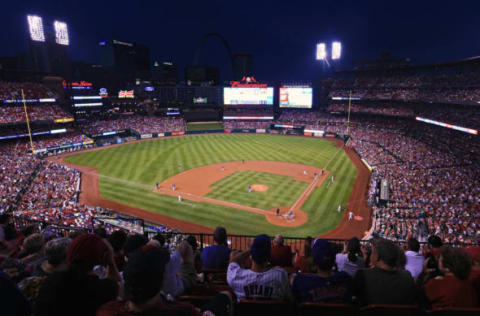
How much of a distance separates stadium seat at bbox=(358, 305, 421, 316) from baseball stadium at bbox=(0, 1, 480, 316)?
0.03 metres

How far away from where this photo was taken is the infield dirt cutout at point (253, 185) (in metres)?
25.2

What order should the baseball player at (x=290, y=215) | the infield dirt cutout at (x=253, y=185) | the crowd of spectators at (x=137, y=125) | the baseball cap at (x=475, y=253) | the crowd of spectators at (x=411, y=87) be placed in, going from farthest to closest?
the crowd of spectators at (x=137, y=125), the crowd of spectators at (x=411, y=87), the infield dirt cutout at (x=253, y=185), the baseball player at (x=290, y=215), the baseball cap at (x=475, y=253)

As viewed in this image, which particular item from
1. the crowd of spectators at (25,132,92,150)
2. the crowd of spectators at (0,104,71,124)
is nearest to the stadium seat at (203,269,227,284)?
the crowd of spectators at (25,132,92,150)

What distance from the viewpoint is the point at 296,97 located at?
8125 centimetres

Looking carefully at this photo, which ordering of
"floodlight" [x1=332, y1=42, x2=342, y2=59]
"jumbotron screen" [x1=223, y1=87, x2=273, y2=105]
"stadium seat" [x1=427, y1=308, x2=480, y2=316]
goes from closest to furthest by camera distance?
"stadium seat" [x1=427, y1=308, x2=480, y2=316] < "floodlight" [x1=332, y1=42, x2=342, y2=59] < "jumbotron screen" [x1=223, y1=87, x2=273, y2=105]

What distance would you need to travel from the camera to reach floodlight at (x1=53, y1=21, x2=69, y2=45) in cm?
6931

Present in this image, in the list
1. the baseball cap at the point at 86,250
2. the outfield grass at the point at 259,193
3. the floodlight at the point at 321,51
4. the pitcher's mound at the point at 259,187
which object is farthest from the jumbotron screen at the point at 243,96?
the baseball cap at the point at 86,250

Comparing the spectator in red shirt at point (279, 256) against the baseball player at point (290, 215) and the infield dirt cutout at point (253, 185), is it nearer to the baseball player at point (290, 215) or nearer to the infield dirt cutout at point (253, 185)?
the infield dirt cutout at point (253, 185)

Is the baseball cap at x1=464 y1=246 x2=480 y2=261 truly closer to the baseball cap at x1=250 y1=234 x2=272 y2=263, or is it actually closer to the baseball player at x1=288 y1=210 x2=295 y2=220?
the baseball cap at x1=250 y1=234 x2=272 y2=263

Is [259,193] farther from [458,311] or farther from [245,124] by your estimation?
[245,124]

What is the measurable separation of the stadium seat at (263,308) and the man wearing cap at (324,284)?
1.03ft

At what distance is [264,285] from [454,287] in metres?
2.73

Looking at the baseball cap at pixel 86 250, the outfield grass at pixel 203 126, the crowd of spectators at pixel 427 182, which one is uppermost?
the baseball cap at pixel 86 250

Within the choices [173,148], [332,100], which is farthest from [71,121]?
[332,100]
